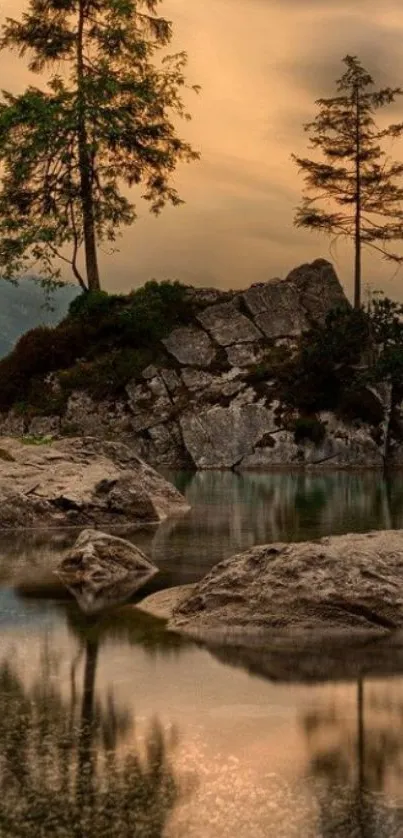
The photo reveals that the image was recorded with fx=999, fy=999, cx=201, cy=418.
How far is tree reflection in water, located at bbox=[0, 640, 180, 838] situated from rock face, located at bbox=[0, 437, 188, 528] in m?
9.36

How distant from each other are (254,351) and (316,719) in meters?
35.9

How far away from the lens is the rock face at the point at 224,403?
120 ft

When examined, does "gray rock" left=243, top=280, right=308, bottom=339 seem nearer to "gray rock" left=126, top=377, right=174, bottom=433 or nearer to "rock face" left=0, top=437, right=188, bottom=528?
"gray rock" left=126, top=377, right=174, bottom=433

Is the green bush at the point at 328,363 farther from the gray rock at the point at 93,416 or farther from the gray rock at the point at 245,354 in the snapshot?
the gray rock at the point at 93,416

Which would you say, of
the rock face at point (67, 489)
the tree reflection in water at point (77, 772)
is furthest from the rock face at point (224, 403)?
the tree reflection in water at point (77, 772)

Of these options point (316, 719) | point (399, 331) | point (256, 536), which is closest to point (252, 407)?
point (399, 331)

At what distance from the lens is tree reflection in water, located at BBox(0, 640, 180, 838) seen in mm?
3934

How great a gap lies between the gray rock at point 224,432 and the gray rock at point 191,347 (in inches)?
139

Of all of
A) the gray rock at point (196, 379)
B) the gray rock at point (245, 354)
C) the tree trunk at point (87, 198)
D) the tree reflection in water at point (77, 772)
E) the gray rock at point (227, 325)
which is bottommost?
the tree reflection in water at point (77, 772)

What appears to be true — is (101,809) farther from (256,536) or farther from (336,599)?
(256,536)

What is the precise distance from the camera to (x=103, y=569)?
9.95 m

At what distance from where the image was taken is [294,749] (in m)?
4.78

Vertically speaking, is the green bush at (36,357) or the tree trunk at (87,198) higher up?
the tree trunk at (87,198)

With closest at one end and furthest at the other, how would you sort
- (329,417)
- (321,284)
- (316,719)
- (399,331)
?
1. (316,719)
2. (329,417)
3. (399,331)
4. (321,284)
